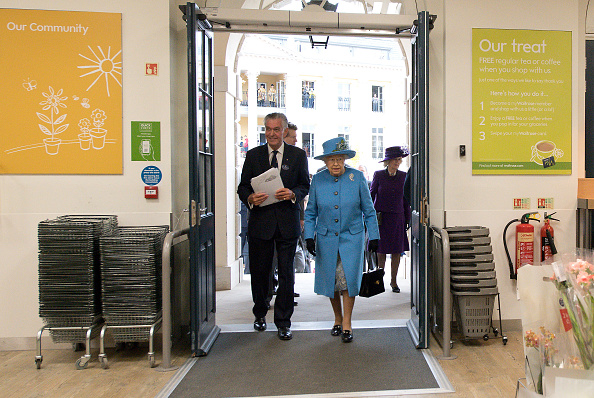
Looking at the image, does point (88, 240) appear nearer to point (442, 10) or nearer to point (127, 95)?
point (127, 95)

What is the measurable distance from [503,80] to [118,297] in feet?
11.7

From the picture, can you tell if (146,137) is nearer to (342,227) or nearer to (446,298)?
(342,227)

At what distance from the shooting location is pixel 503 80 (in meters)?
3.87

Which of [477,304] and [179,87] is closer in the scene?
[477,304]

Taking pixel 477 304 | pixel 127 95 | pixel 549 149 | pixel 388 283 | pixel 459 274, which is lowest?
pixel 388 283

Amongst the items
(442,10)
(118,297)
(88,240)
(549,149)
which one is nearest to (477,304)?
(549,149)

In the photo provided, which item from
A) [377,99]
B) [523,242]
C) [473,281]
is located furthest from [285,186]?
[377,99]

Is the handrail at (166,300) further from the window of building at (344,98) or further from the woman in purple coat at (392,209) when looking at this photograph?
the window of building at (344,98)

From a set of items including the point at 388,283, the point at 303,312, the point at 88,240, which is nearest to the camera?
the point at 88,240

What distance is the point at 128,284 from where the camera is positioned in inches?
129

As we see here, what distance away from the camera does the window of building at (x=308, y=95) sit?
1898 centimetres

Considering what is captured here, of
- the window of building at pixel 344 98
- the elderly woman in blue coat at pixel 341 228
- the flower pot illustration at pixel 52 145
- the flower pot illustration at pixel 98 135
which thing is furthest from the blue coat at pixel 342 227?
the window of building at pixel 344 98

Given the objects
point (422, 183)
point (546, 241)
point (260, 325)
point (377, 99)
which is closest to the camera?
point (422, 183)

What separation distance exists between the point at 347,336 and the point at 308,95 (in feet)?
53.7
